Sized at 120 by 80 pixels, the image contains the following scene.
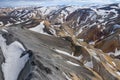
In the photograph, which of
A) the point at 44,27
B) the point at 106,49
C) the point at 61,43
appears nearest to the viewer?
the point at 61,43

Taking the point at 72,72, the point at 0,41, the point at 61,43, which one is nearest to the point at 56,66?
the point at 72,72

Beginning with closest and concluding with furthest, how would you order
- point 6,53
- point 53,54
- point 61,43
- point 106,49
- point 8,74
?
point 8,74, point 6,53, point 53,54, point 61,43, point 106,49

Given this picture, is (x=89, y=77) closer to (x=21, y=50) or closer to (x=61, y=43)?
(x=21, y=50)

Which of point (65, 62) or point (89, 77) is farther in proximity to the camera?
point (65, 62)

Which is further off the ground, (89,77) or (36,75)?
(36,75)

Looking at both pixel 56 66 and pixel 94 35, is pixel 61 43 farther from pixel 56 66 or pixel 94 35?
pixel 94 35

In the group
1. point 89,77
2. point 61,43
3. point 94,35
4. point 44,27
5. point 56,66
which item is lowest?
point 94,35

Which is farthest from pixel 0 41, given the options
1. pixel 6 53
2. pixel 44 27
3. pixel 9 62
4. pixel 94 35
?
pixel 94 35
